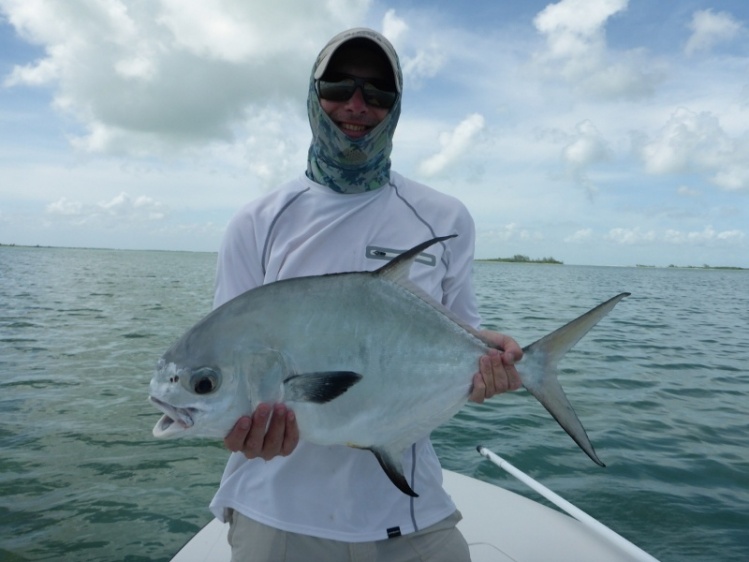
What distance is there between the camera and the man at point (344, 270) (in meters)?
1.90

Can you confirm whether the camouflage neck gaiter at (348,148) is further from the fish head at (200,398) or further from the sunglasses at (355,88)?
the fish head at (200,398)

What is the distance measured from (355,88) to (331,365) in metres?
1.14

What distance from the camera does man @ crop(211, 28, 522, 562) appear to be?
74.7 inches

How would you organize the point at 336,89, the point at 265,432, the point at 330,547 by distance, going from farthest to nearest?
the point at 336,89, the point at 330,547, the point at 265,432

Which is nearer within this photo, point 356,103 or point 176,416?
point 176,416

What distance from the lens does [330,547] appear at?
1.89 m

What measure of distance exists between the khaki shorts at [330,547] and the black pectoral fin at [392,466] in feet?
0.86

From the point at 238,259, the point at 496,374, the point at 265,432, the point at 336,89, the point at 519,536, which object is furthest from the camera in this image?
the point at 519,536

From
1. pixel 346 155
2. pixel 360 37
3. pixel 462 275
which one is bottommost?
pixel 462 275

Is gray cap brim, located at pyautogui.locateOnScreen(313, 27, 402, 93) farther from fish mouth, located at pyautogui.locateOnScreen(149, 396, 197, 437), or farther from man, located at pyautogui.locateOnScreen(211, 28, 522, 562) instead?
fish mouth, located at pyautogui.locateOnScreen(149, 396, 197, 437)

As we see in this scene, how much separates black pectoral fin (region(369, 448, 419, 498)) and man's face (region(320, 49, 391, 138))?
123cm

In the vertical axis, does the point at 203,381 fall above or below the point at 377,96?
below

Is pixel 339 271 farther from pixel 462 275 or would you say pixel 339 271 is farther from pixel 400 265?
pixel 462 275

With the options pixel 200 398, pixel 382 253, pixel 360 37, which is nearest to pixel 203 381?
pixel 200 398
